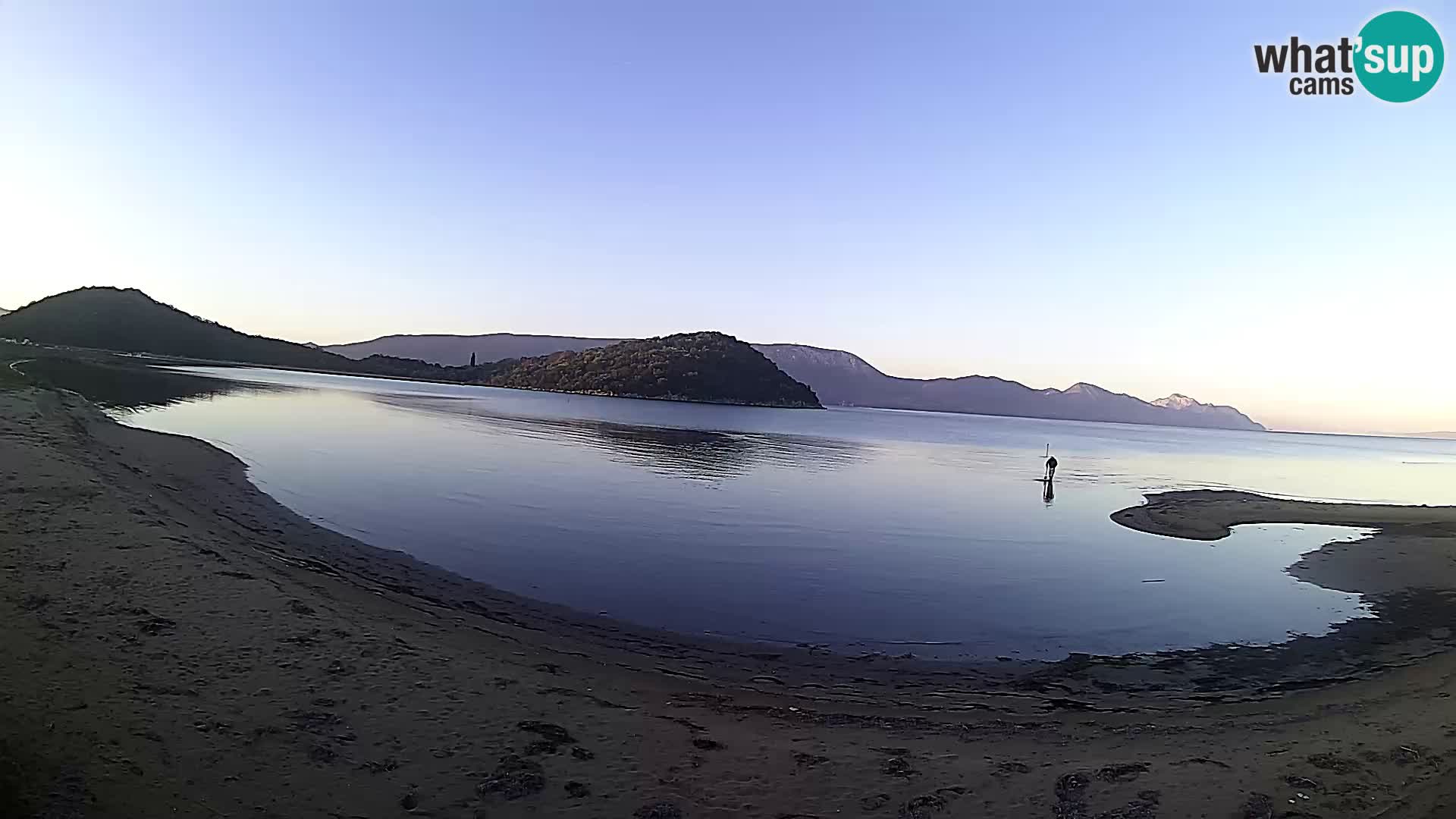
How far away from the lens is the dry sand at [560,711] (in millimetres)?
5457

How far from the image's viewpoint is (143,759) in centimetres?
524

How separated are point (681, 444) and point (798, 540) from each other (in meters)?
32.6

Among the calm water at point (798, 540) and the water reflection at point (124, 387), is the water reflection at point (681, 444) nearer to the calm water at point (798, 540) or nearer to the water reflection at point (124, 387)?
the calm water at point (798, 540)

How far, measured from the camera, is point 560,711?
720 centimetres

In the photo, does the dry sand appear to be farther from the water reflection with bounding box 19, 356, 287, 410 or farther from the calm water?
the water reflection with bounding box 19, 356, 287, 410

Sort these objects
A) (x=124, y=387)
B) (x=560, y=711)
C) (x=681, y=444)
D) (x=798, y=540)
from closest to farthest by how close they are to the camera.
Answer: (x=560, y=711), (x=798, y=540), (x=681, y=444), (x=124, y=387)

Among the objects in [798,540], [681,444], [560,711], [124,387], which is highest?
[124,387]

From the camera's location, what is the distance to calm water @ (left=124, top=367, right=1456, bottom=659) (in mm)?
12883

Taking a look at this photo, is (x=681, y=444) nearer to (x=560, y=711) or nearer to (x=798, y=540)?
(x=798, y=540)

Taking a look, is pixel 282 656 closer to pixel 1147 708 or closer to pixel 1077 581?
pixel 1147 708

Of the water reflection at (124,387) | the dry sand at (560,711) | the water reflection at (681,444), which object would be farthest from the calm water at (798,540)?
the water reflection at (124,387)

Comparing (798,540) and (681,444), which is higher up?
(681,444)

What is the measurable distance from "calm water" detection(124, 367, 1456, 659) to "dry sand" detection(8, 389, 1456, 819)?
134 centimetres

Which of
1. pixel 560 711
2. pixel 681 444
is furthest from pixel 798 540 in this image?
pixel 681 444
